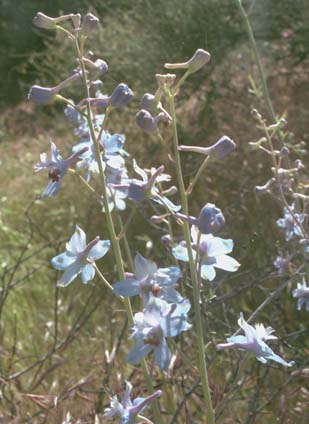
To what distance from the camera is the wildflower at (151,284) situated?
44.3 inches

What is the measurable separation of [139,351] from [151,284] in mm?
96

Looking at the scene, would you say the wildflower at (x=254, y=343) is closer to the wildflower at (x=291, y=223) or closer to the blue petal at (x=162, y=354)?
the blue petal at (x=162, y=354)

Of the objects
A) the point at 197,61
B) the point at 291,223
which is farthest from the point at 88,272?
the point at 291,223

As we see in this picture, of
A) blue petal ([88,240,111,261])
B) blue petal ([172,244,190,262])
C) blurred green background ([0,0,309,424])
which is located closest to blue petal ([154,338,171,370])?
blue petal ([172,244,190,262])

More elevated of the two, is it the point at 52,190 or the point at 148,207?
the point at 52,190

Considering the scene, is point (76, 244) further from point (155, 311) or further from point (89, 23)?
point (89, 23)

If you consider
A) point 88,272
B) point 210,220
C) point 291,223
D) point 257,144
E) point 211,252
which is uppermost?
point 210,220

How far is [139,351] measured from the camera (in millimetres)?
1112

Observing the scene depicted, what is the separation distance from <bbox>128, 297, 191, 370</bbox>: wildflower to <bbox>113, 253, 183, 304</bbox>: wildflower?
0.04 ft

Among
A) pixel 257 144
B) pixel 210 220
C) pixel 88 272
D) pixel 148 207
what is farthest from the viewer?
pixel 148 207

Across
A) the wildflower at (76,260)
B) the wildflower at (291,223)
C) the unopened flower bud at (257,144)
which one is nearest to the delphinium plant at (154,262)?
the wildflower at (76,260)

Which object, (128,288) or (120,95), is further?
(120,95)

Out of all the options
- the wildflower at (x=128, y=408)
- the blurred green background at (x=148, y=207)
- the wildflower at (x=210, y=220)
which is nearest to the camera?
the wildflower at (x=210, y=220)

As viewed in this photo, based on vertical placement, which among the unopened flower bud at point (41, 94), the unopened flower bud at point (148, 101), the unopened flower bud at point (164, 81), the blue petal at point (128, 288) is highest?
the unopened flower bud at point (164, 81)
